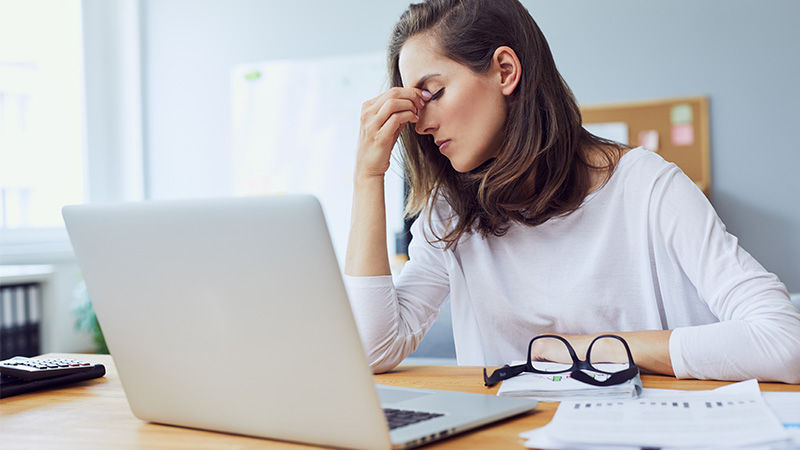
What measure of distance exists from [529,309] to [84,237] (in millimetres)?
739

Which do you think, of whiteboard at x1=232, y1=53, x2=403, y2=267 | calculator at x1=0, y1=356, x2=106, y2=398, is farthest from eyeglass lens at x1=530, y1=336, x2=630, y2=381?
whiteboard at x1=232, y1=53, x2=403, y2=267

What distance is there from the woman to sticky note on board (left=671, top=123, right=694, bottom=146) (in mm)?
2618

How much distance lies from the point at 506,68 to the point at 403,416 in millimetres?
700

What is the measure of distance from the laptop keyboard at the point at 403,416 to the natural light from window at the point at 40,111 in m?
3.71

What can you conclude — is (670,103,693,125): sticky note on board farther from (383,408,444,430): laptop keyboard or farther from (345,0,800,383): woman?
(383,408,444,430): laptop keyboard

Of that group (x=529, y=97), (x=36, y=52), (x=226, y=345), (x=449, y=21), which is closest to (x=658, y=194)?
(x=529, y=97)

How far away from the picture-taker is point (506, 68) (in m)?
1.24

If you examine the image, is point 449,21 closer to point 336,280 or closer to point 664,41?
point 336,280

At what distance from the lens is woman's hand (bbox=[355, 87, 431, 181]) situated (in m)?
1.21

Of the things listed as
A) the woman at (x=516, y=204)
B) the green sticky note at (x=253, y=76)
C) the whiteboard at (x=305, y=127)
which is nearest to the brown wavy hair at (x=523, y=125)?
the woman at (x=516, y=204)

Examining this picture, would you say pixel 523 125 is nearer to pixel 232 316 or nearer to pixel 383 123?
pixel 383 123

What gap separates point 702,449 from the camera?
0.58 metres

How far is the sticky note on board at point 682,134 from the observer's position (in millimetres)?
3664

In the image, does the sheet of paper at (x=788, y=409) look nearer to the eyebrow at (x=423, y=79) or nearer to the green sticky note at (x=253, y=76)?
the eyebrow at (x=423, y=79)
